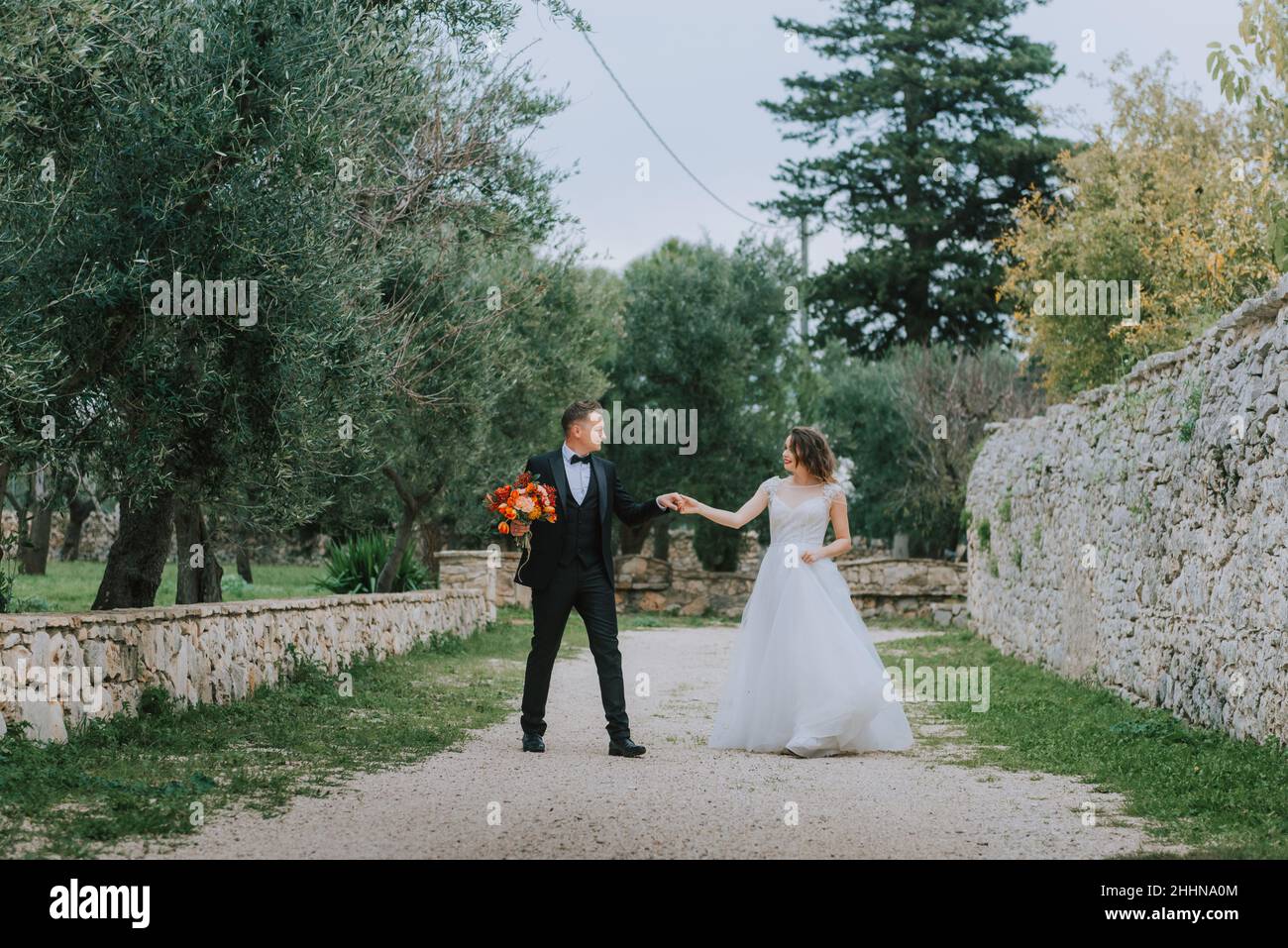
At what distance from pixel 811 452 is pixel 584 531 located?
179 centimetres

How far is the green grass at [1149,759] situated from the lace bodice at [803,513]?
1834mm

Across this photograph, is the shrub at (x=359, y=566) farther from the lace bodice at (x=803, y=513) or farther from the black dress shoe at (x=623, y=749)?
the black dress shoe at (x=623, y=749)

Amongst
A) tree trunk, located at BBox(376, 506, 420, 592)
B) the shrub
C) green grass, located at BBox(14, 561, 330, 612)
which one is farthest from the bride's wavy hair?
the shrub

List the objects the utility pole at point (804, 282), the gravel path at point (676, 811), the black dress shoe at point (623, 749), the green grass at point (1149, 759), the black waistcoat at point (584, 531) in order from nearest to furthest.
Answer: the gravel path at point (676, 811)
the green grass at point (1149, 759)
the black dress shoe at point (623, 749)
the black waistcoat at point (584, 531)
the utility pole at point (804, 282)

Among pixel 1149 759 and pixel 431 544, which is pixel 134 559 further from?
pixel 431 544

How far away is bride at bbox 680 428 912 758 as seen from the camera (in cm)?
822

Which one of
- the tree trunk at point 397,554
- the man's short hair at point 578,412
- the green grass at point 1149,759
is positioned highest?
the man's short hair at point 578,412

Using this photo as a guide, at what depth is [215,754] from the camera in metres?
7.59

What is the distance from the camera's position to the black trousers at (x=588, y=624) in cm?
795
